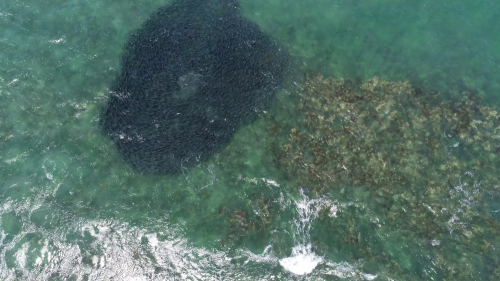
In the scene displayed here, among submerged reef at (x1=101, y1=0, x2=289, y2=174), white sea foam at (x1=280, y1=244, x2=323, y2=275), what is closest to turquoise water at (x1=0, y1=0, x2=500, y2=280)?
white sea foam at (x1=280, y1=244, x2=323, y2=275)

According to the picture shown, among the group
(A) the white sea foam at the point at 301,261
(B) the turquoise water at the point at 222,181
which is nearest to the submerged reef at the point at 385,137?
(B) the turquoise water at the point at 222,181

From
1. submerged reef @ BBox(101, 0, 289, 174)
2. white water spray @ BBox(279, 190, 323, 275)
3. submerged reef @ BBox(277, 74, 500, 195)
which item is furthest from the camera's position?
submerged reef @ BBox(101, 0, 289, 174)

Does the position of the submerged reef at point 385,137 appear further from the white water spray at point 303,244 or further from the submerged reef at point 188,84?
the submerged reef at point 188,84

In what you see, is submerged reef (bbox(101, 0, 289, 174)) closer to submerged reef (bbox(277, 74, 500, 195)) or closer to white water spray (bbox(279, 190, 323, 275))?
submerged reef (bbox(277, 74, 500, 195))

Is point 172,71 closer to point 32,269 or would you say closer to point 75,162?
point 75,162

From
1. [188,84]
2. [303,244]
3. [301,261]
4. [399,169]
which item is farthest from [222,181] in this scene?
[399,169]

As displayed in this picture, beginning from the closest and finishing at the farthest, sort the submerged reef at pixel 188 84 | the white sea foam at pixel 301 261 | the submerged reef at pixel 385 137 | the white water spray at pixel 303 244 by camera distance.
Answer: the white sea foam at pixel 301 261 < the white water spray at pixel 303 244 < the submerged reef at pixel 385 137 < the submerged reef at pixel 188 84
